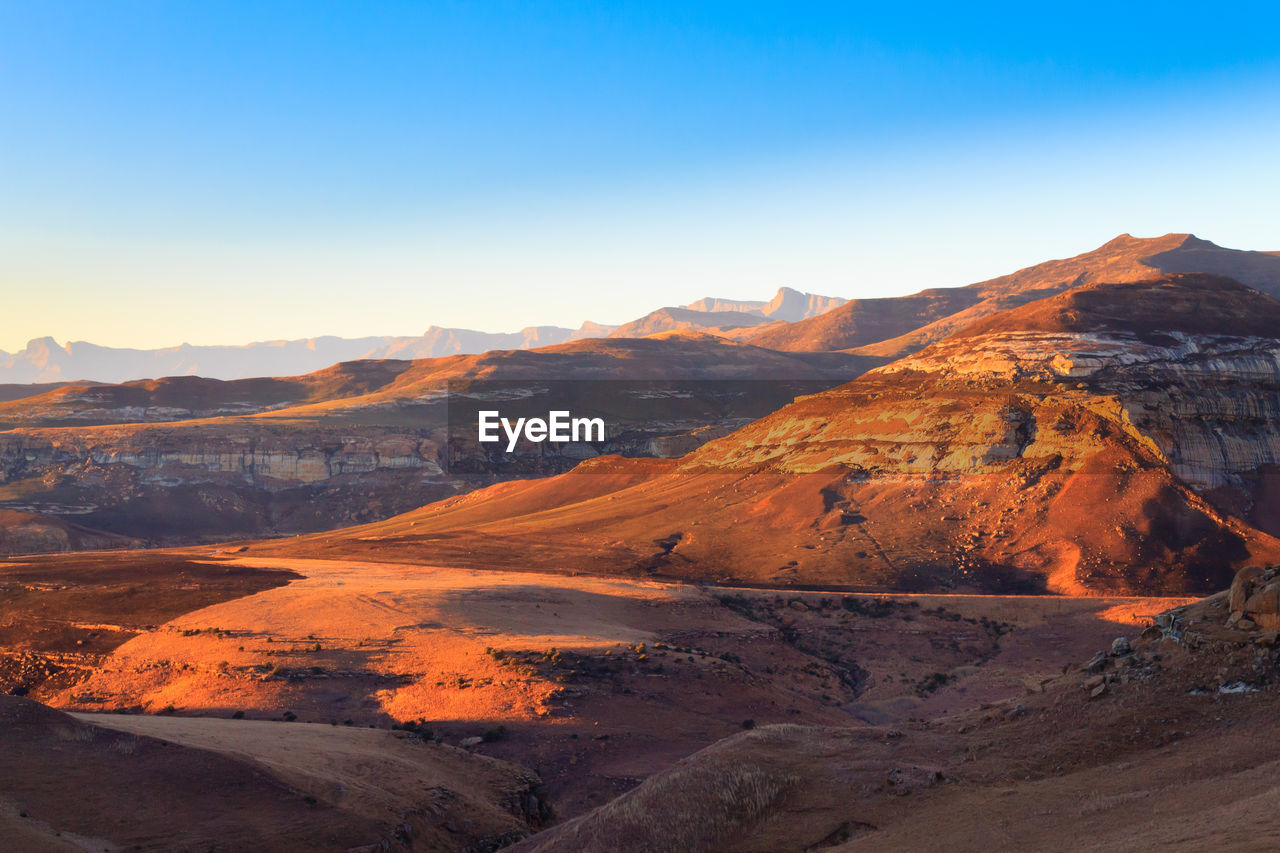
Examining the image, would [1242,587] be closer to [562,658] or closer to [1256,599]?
[1256,599]

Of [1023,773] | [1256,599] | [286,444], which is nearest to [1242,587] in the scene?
[1256,599]

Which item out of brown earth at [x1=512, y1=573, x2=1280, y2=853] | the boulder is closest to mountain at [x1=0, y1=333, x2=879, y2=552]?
brown earth at [x1=512, y1=573, x2=1280, y2=853]

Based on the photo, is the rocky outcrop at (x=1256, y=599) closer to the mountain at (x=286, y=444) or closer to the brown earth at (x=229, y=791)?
the brown earth at (x=229, y=791)

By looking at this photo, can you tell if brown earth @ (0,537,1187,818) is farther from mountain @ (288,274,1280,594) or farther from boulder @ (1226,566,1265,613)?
mountain @ (288,274,1280,594)

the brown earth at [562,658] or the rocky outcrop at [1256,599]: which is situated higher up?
the rocky outcrop at [1256,599]

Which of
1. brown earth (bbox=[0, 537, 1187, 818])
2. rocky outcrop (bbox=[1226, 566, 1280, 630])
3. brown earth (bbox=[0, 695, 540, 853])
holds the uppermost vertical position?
rocky outcrop (bbox=[1226, 566, 1280, 630])

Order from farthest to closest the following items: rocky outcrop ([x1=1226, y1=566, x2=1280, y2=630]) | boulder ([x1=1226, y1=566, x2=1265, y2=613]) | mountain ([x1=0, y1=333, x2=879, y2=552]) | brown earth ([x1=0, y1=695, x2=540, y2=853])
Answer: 1. mountain ([x1=0, y1=333, x2=879, y2=552])
2. boulder ([x1=1226, y1=566, x2=1265, y2=613])
3. rocky outcrop ([x1=1226, y1=566, x2=1280, y2=630])
4. brown earth ([x1=0, y1=695, x2=540, y2=853])

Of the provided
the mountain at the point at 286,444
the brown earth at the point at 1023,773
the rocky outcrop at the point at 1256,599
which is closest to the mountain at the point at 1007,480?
the rocky outcrop at the point at 1256,599

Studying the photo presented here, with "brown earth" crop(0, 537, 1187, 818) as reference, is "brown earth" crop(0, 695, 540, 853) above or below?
above
